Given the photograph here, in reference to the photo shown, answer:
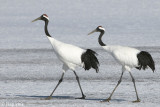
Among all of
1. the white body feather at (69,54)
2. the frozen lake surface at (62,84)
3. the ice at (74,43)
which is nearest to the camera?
the frozen lake surface at (62,84)

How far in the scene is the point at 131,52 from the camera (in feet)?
24.7

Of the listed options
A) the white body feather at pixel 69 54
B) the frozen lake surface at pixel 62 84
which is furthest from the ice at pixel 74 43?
the white body feather at pixel 69 54

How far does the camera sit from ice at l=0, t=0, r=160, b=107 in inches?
313

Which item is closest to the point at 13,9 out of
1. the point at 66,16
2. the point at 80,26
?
the point at 66,16

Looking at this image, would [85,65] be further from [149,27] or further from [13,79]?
[149,27]

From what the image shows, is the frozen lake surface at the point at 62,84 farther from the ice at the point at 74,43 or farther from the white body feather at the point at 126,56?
the white body feather at the point at 126,56

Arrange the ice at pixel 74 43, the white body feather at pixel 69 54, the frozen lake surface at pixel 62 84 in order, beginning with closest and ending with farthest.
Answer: the frozen lake surface at pixel 62 84, the white body feather at pixel 69 54, the ice at pixel 74 43

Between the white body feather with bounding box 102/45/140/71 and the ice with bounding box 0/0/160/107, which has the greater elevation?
the white body feather with bounding box 102/45/140/71

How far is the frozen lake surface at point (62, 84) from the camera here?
7.40 metres

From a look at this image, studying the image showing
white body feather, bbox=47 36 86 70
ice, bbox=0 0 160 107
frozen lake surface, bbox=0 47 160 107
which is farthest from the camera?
ice, bbox=0 0 160 107

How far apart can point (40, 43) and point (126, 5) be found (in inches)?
468

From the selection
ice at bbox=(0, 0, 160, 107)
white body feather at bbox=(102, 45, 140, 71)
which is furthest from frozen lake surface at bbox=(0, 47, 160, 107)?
white body feather at bbox=(102, 45, 140, 71)

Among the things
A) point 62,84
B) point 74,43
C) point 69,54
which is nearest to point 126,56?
point 69,54

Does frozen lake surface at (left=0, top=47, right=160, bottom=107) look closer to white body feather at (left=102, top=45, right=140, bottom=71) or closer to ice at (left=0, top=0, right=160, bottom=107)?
ice at (left=0, top=0, right=160, bottom=107)
